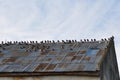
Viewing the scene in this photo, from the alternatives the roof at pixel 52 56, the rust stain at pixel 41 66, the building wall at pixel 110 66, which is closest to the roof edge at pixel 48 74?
the roof at pixel 52 56

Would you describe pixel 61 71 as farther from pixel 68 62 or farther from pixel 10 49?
pixel 10 49

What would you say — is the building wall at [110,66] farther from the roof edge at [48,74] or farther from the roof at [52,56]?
the roof edge at [48,74]

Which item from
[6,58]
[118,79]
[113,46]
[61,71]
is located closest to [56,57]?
[61,71]

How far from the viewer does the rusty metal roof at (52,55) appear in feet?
49.3

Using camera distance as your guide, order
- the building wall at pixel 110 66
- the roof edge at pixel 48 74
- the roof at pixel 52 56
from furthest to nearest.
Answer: the building wall at pixel 110 66 → the roof at pixel 52 56 → the roof edge at pixel 48 74

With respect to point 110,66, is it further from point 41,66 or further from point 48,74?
point 48,74

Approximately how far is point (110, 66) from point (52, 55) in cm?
404

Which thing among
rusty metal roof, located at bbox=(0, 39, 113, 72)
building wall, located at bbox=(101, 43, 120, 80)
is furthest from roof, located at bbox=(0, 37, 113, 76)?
building wall, located at bbox=(101, 43, 120, 80)

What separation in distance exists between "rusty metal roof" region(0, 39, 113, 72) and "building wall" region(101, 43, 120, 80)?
0.64 meters

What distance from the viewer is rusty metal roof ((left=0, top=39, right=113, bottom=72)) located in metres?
15.0

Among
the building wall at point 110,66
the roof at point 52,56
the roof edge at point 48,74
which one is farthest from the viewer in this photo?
the building wall at point 110,66

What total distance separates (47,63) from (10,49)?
163 inches

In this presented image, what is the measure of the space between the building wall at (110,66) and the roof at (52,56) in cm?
63

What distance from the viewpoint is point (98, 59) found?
15164 mm
